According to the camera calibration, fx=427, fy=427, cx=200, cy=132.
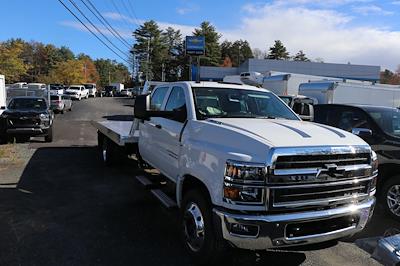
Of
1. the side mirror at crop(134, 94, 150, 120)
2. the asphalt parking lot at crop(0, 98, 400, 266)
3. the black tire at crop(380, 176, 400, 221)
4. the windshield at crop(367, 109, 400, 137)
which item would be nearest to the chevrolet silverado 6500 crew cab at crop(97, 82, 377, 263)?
the asphalt parking lot at crop(0, 98, 400, 266)

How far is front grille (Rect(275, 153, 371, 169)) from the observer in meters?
4.03

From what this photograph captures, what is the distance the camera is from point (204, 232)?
14.7 feet

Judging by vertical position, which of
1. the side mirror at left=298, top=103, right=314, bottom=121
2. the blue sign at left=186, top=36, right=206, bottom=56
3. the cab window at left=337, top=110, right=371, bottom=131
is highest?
the blue sign at left=186, top=36, right=206, bottom=56

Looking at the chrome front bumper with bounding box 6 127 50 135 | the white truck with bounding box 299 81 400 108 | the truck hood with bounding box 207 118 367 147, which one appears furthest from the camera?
the white truck with bounding box 299 81 400 108

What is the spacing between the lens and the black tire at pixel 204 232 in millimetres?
4350

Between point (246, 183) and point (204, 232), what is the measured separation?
837mm

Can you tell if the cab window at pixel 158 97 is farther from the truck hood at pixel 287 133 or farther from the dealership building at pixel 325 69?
the dealership building at pixel 325 69

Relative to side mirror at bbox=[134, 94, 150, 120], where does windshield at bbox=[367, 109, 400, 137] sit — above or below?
below

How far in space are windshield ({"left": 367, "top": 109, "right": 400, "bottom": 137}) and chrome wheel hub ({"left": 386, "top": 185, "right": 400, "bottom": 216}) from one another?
980 mm

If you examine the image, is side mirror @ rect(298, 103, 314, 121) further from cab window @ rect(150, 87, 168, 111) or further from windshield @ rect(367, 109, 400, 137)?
cab window @ rect(150, 87, 168, 111)

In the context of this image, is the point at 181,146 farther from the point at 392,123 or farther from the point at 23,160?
the point at 23,160

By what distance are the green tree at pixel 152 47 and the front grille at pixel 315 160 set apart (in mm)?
95721

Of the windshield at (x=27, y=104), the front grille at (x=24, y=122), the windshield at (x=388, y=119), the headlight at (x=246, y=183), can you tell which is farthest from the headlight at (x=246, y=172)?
the windshield at (x=27, y=104)

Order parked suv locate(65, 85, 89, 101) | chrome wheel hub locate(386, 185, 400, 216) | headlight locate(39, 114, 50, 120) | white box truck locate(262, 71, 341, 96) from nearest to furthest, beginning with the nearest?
chrome wheel hub locate(386, 185, 400, 216)
headlight locate(39, 114, 50, 120)
white box truck locate(262, 71, 341, 96)
parked suv locate(65, 85, 89, 101)
